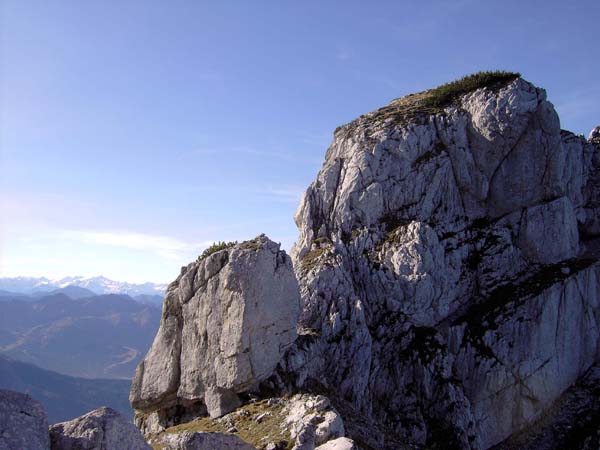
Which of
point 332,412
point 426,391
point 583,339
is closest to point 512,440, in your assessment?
point 426,391

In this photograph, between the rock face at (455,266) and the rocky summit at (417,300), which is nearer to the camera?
the rocky summit at (417,300)

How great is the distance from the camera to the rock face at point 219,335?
3988 centimetres

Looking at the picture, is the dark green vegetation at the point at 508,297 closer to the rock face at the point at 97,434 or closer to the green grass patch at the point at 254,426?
the green grass patch at the point at 254,426

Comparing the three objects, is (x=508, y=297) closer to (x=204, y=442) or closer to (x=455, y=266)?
(x=455, y=266)

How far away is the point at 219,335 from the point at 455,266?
3567 centimetres

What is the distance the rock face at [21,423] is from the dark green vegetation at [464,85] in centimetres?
6749

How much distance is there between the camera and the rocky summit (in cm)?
4084

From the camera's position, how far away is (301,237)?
229 ft

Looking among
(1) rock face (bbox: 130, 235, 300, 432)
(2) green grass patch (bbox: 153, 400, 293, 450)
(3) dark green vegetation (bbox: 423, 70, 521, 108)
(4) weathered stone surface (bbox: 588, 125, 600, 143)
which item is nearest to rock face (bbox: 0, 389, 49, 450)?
(2) green grass patch (bbox: 153, 400, 293, 450)

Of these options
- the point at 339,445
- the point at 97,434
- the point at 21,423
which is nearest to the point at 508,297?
the point at 339,445

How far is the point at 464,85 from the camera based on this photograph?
73.1m

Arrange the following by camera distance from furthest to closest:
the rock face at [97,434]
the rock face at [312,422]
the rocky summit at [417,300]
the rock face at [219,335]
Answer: the rocky summit at [417,300]
the rock face at [219,335]
the rock face at [312,422]
the rock face at [97,434]

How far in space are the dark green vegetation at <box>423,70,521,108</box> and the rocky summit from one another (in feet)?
0.99

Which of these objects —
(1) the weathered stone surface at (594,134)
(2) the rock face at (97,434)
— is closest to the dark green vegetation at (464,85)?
(1) the weathered stone surface at (594,134)
